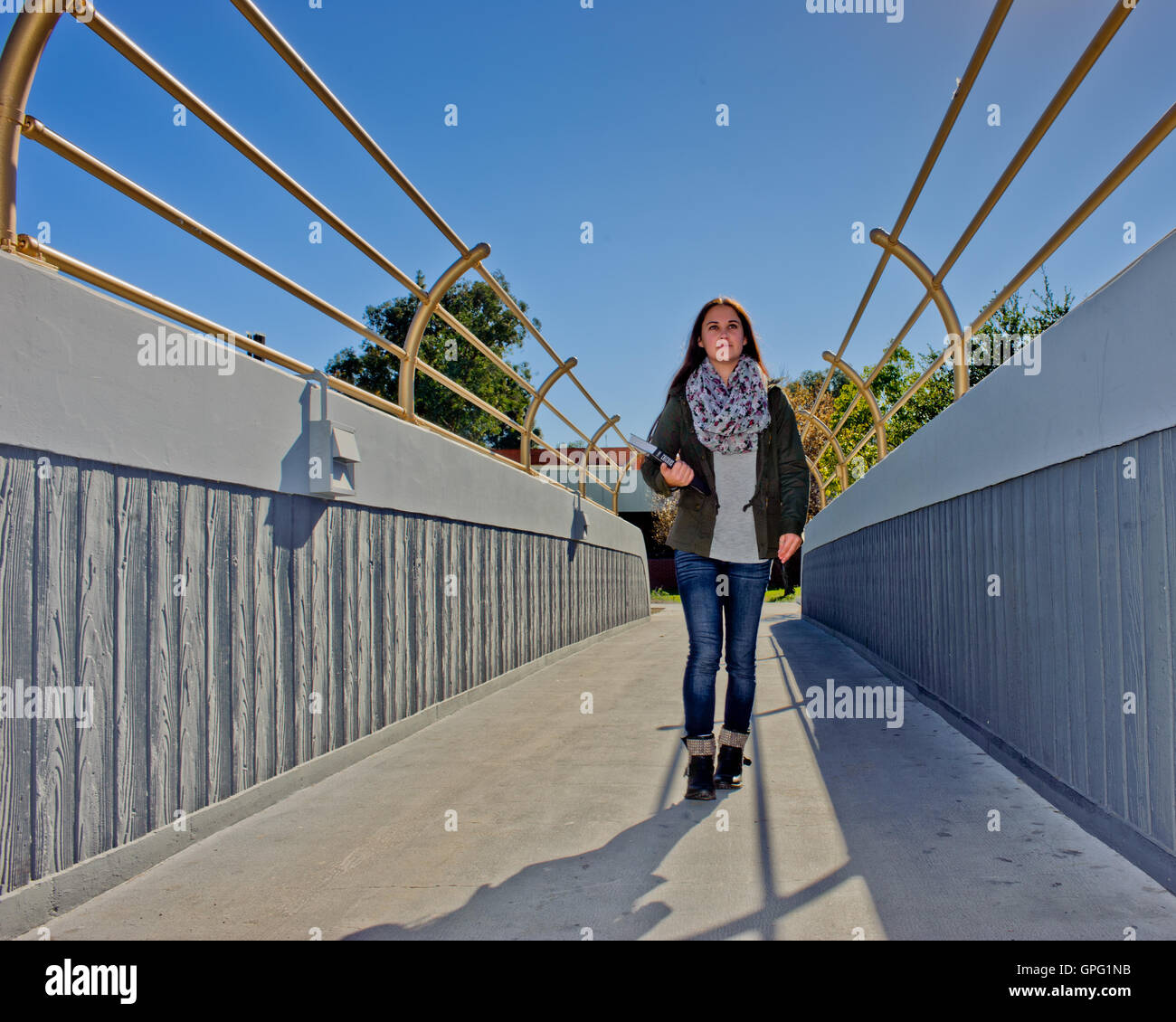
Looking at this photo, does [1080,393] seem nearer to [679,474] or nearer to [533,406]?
[679,474]

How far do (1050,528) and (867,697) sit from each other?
9.51 ft

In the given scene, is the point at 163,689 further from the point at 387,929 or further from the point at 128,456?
the point at 387,929

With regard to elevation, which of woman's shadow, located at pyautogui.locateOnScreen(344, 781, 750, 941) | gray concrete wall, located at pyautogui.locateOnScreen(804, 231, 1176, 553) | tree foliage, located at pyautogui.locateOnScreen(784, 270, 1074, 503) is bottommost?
woman's shadow, located at pyautogui.locateOnScreen(344, 781, 750, 941)

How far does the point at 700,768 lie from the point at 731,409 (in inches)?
50.8

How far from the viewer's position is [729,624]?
3711 millimetres

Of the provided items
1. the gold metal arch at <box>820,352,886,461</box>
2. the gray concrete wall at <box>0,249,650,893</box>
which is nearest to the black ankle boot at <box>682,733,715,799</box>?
the gray concrete wall at <box>0,249,650,893</box>

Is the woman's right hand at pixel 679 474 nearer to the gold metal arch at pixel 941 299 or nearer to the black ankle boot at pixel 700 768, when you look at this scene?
the black ankle boot at pixel 700 768

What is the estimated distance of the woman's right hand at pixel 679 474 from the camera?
11.7 feet

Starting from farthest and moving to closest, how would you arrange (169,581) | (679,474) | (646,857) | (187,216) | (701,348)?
(701,348), (679,474), (187,216), (169,581), (646,857)

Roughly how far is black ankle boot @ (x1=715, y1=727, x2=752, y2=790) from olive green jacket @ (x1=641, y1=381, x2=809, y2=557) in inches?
26.5

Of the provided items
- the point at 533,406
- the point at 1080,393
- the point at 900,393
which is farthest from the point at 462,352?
the point at 1080,393

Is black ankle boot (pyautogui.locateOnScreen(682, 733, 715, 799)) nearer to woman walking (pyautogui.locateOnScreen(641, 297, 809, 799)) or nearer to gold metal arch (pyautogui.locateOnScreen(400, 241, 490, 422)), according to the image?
woman walking (pyautogui.locateOnScreen(641, 297, 809, 799))

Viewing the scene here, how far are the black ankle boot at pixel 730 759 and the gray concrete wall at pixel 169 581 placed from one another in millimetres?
1582

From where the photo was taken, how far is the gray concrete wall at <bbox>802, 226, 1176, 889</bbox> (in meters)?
2.36
